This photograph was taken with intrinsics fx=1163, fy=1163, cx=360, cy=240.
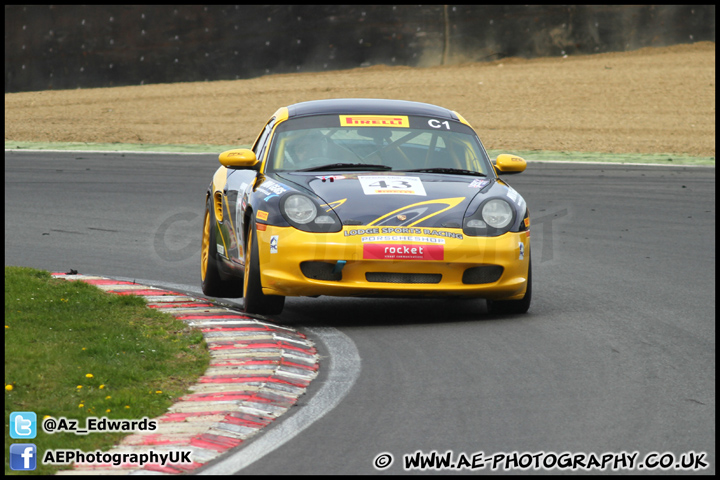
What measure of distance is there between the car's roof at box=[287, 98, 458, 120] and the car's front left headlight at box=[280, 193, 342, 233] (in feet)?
4.46

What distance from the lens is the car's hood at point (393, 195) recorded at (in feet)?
23.7

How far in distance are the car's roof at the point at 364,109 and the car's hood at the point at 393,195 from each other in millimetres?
813

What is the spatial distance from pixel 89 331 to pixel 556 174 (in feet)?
36.2

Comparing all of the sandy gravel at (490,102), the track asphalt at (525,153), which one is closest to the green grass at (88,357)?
the track asphalt at (525,153)

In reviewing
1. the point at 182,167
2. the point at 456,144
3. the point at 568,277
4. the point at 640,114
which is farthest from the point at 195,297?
the point at 640,114

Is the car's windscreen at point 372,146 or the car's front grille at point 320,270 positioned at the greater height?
the car's windscreen at point 372,146

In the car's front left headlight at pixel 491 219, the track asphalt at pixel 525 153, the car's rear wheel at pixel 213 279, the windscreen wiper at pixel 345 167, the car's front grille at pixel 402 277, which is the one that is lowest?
the car's rear wheel at pixel 213 279

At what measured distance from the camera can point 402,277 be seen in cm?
720

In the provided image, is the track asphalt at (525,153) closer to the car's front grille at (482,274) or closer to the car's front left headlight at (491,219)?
the car's front left headlight at (491,219)

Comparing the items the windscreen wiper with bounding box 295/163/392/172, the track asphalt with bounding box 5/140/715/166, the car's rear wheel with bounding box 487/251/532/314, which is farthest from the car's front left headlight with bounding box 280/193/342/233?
the track asphalt with bounding box 5/140/715/166

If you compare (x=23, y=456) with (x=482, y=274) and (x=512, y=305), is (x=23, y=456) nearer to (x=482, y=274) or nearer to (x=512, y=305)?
(x=482, y=274)

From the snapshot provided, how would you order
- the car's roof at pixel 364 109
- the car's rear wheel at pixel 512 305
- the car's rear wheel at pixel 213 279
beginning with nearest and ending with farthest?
the car's rear wheel at pixel 512 305, the car's roof at pixel 364 109, the car's rear wheel at pixel 213 279

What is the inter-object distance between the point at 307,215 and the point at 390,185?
0.65 m

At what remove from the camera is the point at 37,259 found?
32.8ft
